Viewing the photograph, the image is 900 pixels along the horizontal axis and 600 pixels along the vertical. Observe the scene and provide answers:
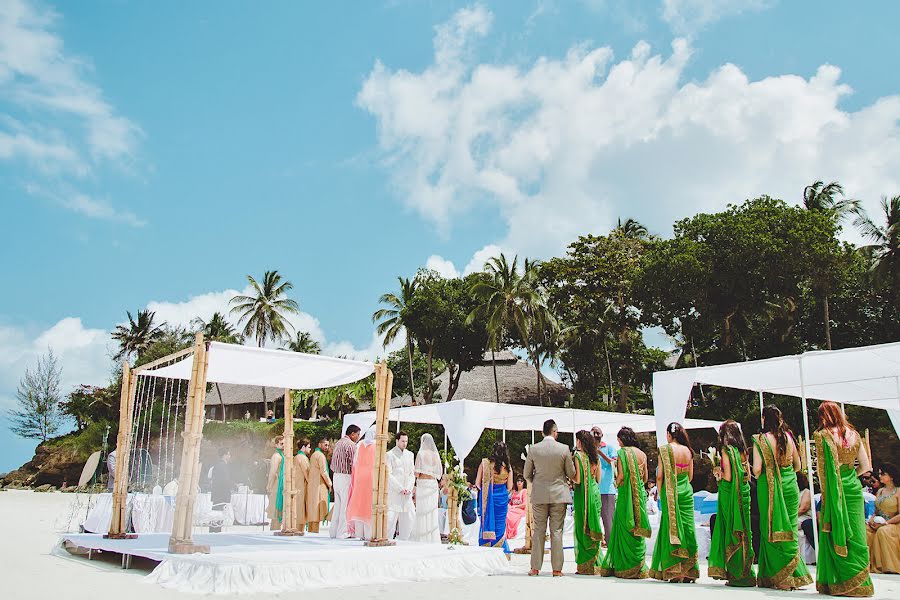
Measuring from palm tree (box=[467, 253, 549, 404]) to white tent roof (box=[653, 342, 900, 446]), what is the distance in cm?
2406

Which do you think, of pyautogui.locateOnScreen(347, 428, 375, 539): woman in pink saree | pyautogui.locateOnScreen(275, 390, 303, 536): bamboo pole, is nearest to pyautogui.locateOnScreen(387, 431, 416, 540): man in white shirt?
pyautogui.locateOnScreen(347, 428, 375, 539): woman in pink saree

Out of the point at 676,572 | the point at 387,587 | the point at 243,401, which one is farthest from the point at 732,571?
the point at 243,401

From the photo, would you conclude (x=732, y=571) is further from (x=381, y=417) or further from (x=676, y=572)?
(x=381, y=417)

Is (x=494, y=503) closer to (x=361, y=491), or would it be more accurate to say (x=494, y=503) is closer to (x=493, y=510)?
(x=493, y=510)

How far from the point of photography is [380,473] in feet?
27.8

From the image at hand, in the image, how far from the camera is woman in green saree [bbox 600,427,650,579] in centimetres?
723

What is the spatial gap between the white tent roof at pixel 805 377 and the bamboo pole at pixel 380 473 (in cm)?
356

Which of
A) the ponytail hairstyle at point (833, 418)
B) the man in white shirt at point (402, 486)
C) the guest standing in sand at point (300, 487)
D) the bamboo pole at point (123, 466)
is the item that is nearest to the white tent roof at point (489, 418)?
the man in white shirt at point (402, 486)

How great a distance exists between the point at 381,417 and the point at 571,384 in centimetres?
3440

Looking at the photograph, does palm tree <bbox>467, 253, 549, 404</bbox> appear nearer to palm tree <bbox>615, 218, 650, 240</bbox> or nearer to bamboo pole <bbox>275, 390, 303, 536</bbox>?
palm tree <bbox>615, 218, 650, 240</bbox>

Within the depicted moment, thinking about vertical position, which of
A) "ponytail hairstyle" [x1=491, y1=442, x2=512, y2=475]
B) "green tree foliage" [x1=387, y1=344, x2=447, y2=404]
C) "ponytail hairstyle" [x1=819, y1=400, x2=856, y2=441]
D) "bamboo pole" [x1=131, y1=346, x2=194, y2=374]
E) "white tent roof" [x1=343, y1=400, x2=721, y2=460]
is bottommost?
"ponytail hairstyle" [x1=491, y1=442, x2=512, y2=475]

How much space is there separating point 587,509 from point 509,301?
27.5 m

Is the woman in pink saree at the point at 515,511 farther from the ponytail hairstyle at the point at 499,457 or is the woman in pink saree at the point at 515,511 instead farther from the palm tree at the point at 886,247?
the palm tree at the point at 886,247

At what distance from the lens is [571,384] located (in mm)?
41844
